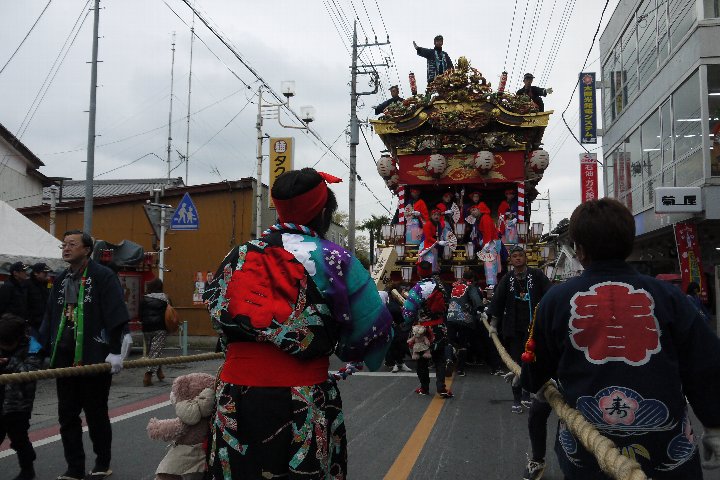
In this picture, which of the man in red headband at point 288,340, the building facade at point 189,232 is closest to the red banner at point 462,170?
the building facade at point 189,232

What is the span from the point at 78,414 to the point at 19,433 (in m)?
0.41

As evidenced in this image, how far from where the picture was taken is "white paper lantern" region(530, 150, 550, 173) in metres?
14.6

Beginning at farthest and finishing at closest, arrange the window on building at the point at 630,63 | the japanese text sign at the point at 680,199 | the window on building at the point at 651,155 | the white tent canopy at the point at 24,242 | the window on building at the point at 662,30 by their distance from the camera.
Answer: the window on building at the point at 630,63
the window on building at the point at 651,155
the window on building at the point at 662,30
the japanese text sign at the point at 680,199
the white tent canopy at the point at 24,242

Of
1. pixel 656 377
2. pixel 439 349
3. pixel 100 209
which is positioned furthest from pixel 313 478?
pixel 100 209

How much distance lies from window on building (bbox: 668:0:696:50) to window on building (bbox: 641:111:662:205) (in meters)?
1.94

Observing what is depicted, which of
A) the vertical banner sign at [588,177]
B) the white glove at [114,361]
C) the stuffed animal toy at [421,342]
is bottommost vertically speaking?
the stuffed animal toy at [421,342]

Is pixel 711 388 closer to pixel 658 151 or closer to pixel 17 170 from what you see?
pixel 658 151

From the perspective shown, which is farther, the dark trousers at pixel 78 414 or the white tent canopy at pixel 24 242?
the white tent canopy at pixel 24 242

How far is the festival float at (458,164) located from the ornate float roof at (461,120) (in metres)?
0.02

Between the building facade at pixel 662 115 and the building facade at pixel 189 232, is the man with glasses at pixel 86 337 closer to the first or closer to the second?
the building facade at pixel 662 115

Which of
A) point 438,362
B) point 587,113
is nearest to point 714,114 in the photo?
point 587,113

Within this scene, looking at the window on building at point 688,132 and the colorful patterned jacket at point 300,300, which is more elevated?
the window on building at point 688,132

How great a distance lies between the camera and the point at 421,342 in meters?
8.25

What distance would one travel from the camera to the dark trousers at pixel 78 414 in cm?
456
